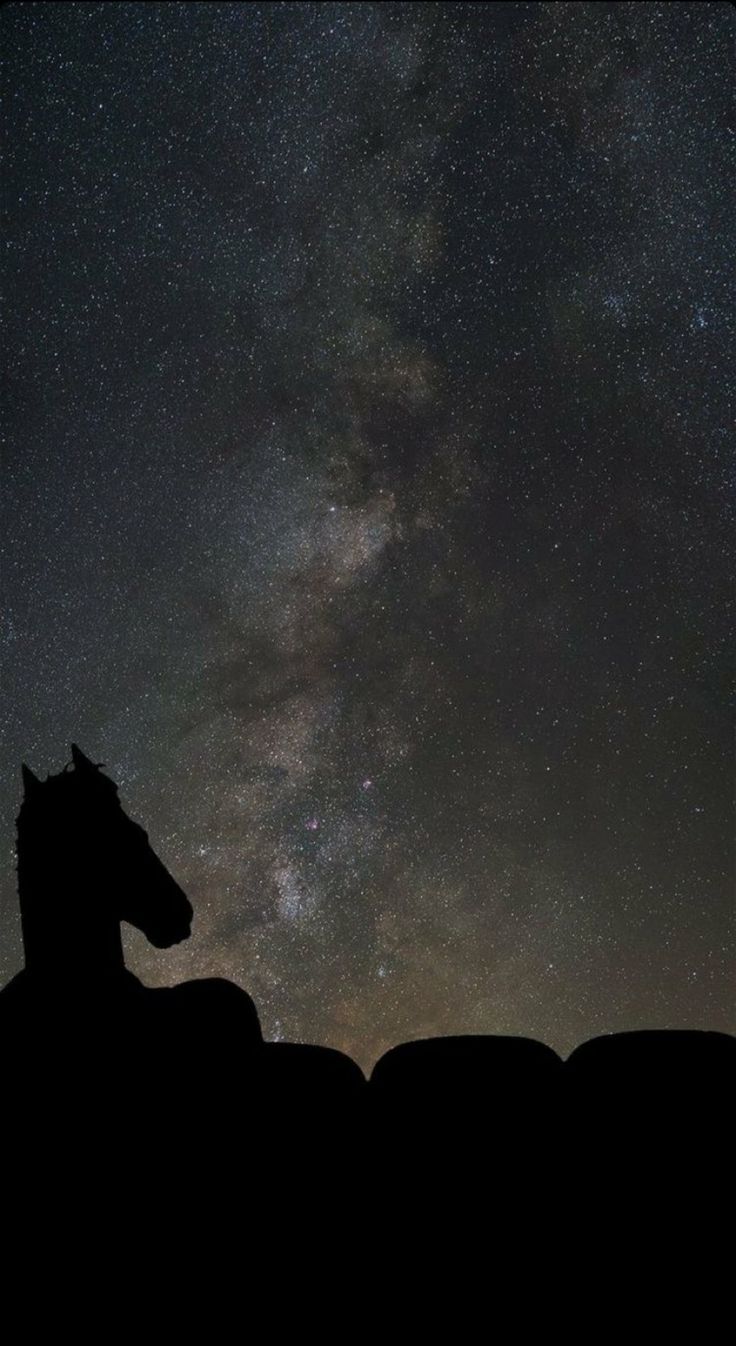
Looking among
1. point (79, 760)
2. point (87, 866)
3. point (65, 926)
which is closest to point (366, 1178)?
point (65, 926)

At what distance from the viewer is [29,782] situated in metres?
3.22

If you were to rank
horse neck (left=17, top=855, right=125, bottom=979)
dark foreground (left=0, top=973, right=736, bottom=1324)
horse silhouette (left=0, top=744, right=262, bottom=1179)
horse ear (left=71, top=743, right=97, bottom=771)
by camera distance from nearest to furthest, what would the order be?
dark foreground (left=0, top=973, right=736, bottom=1324)
horse silhouette (left=0, top=744, right=262, bottom=1179)
horse neck (left=17, top=855, right=125, bottom=979)
horse ear (left=71, top=743, right=97, bottom=771)

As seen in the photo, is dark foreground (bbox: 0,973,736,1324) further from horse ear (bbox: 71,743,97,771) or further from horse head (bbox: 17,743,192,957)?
horse ear (bbox: 71,743,97,771)

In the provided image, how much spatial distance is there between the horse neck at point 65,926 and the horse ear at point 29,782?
283mm

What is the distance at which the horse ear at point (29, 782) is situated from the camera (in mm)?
3199

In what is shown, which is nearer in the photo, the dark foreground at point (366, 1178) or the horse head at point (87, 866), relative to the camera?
the dark foreground at point (366, 1178)

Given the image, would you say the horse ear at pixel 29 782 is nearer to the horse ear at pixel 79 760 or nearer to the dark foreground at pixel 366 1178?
the horse ear at pixel 79 760

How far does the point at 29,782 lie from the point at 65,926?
638 millimetres

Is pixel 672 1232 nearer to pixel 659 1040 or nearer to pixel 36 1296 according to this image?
pixel 659 1040

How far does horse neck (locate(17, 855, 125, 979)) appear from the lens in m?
2.83

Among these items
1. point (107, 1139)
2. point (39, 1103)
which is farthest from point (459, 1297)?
point (39, 1103)

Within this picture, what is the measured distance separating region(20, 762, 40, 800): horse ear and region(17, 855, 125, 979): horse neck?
0.28 meters

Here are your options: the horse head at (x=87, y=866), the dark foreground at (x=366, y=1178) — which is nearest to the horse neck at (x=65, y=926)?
the horse head at (x=87, y=866)

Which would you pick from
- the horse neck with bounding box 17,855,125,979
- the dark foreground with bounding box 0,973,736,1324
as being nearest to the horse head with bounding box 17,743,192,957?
the horse neck with bounding box 17,855,125,979
